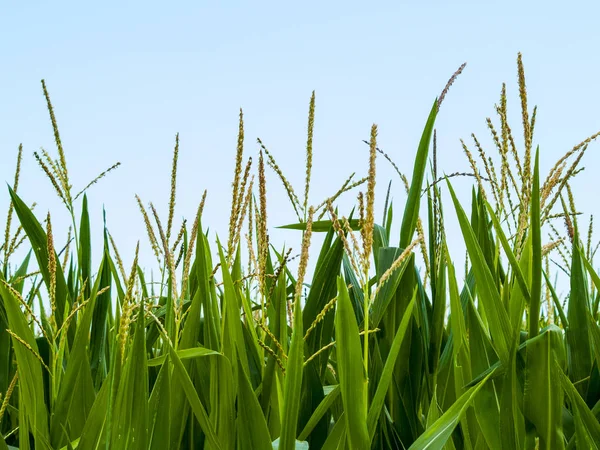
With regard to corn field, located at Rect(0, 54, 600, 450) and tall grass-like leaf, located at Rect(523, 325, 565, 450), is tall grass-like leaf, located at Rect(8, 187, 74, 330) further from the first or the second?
tall grass-like leaf, located at Rect(523, 325, 565, 450)

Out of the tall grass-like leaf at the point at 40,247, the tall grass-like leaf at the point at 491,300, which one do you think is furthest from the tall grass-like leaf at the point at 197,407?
the tall grass-like leaf at the point at 40,247

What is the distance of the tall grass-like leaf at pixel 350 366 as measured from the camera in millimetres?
742

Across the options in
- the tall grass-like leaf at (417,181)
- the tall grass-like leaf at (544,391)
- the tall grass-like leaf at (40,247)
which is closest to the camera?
the tall grass-like leaf at (544,391)

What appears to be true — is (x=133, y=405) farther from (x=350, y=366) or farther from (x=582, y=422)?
(x=582, y=422)

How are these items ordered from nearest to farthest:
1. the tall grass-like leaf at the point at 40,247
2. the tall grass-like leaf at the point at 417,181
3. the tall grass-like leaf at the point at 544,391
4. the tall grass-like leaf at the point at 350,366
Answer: the tall grass-like leaf at the point at 350,366
the tall grass-like leaf at the point at 544,391
the tall grass-like leaf at the point at 417,181
the tall grass-like leaf at the point at 40,247

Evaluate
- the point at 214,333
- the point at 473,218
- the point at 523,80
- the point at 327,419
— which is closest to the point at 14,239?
the point at 214,333

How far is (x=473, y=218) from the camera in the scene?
50.8 inches

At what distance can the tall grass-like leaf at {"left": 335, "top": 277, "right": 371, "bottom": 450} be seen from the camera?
2.43 feet

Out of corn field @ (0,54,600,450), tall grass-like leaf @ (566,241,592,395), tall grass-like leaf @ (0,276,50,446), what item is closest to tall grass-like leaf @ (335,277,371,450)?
corn field @ (0,54,600,450)

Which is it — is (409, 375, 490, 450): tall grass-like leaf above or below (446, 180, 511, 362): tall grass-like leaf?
below

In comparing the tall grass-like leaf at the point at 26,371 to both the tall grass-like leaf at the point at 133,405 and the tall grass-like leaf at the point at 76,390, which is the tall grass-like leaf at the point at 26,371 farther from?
the tall grass-like leaf at the point at 133,405

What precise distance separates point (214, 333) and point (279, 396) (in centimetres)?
16

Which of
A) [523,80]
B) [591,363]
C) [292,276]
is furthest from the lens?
[292,276]

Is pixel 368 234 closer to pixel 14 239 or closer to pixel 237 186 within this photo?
pixel 237 186
